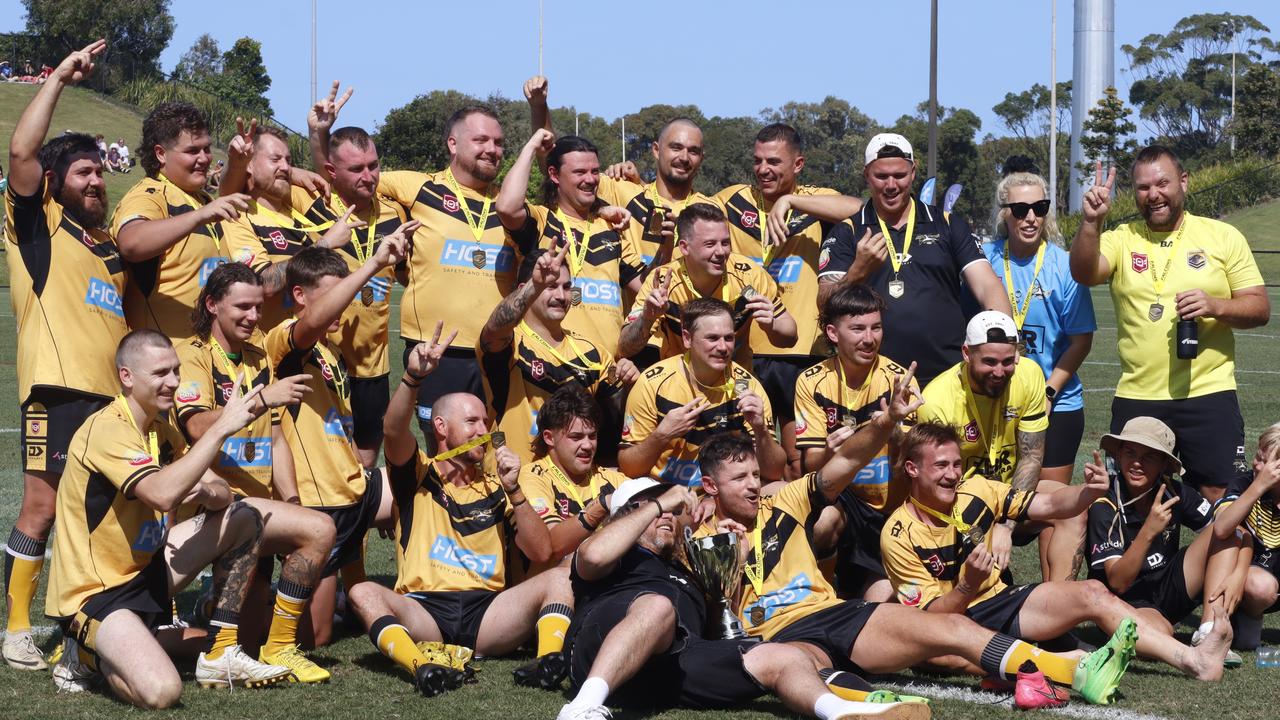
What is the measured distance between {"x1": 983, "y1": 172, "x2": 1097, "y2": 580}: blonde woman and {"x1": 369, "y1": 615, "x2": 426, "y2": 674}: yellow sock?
3498mm

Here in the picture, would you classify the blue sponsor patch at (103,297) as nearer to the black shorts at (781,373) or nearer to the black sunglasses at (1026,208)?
the black shorts at (781,373)

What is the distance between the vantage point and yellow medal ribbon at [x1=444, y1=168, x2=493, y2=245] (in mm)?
7477

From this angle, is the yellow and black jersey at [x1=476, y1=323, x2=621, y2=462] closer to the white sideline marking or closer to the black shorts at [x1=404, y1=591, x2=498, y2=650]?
the black shorts at [x1=404, y1=591, x2=498, y2=650]

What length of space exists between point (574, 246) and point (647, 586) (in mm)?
2501

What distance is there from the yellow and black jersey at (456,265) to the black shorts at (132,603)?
2.14 m

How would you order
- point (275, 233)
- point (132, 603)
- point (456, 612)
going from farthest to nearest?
point (275, 233), point (456, 612), point (132, 603)

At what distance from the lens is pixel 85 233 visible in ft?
20.9

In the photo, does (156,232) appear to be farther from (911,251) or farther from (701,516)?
(911,251)

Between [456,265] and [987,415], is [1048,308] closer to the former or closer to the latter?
[987,415]

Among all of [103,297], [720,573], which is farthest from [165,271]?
[720,573]

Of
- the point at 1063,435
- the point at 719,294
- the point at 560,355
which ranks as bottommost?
the point at 1063,435

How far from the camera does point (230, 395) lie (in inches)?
247

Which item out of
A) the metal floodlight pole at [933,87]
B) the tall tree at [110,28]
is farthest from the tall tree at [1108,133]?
the tall tree at [110,28]

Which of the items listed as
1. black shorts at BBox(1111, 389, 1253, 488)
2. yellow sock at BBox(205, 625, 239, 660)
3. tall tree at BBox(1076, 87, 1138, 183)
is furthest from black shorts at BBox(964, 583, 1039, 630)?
tall tree at BBox(1076, 87, 1138, 183)
